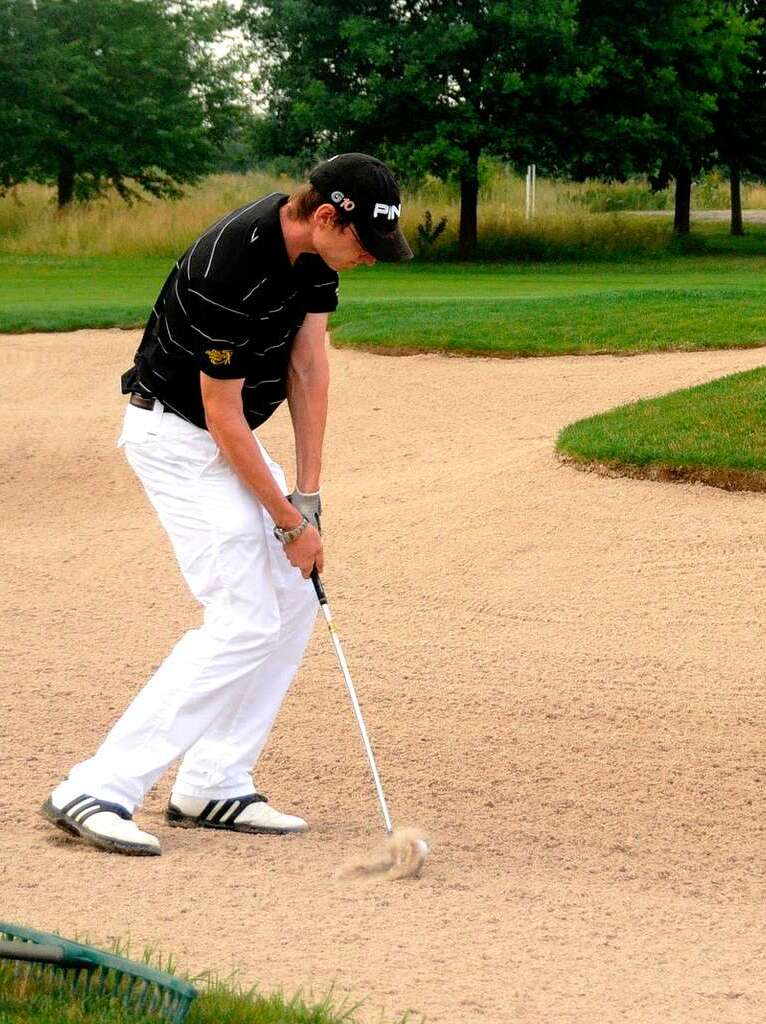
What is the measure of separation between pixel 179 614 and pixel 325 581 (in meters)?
0.87

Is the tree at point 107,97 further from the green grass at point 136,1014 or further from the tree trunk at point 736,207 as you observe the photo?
the green grass at point 136,1014

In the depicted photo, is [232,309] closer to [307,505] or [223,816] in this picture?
[307,505]

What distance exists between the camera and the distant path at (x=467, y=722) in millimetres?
4023

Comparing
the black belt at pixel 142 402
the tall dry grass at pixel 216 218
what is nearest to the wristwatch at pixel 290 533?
the black belt at pixel 142 402

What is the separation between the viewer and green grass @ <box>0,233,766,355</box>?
13.8m

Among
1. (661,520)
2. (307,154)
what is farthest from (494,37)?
(661,520)

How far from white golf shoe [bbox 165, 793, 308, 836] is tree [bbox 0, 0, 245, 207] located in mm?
35568

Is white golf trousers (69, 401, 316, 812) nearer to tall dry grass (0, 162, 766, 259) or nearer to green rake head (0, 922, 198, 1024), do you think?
green rake head (0, 922, 198, 1024)

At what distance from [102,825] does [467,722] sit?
2045mm

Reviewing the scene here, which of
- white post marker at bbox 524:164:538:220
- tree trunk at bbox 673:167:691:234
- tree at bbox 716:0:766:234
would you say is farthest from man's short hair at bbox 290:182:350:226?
white post marker at bbox 524:164:538:220

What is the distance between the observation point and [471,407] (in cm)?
1235

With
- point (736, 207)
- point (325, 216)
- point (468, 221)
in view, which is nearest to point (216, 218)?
point (468, 221)

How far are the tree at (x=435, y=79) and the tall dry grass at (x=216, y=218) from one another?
1.15 m

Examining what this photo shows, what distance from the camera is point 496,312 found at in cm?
1580
